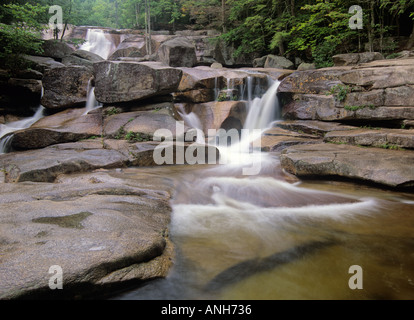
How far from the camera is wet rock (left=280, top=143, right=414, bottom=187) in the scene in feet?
17.0

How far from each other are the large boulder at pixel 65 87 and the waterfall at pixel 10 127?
107 cm

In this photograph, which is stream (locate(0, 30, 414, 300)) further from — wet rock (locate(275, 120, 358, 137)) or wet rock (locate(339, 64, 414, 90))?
wet rock (locate(339, 64, 414, 90))

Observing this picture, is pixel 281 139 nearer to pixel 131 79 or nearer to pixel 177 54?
pixel 131 79

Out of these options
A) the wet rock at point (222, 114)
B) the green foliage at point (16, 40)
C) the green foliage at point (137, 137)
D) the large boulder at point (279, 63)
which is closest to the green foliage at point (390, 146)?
the wet rock at point (222, 114)

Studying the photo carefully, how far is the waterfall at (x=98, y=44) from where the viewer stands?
23.5 meters

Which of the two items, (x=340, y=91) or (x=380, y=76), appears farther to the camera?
(x=340, y=91)

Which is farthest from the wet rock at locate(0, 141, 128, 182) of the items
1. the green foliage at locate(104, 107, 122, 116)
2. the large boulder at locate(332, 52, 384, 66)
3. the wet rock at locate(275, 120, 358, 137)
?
Result: the large boulder at locate(332, 52, 384, 66)

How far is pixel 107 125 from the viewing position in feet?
30.6

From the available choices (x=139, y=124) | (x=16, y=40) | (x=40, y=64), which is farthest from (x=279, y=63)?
(x=16, y=40)

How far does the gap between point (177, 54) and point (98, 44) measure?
12903 millimetres

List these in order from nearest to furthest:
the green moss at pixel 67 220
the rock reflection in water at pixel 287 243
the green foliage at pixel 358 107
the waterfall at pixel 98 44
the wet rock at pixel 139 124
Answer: the rock reflection in water at pixel 287 243 → the green moss at pixel 67 220 → the green foliage at pixel 358 107 → the wet rock at pixel 139 124 → the waterfall at pixel 98 44

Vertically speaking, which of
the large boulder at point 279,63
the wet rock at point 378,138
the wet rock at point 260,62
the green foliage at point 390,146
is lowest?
the green foliage at point 390,146

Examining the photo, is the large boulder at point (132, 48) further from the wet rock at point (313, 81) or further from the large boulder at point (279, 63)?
the wet rock at point (313, 81)

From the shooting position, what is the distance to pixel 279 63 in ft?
53.7
